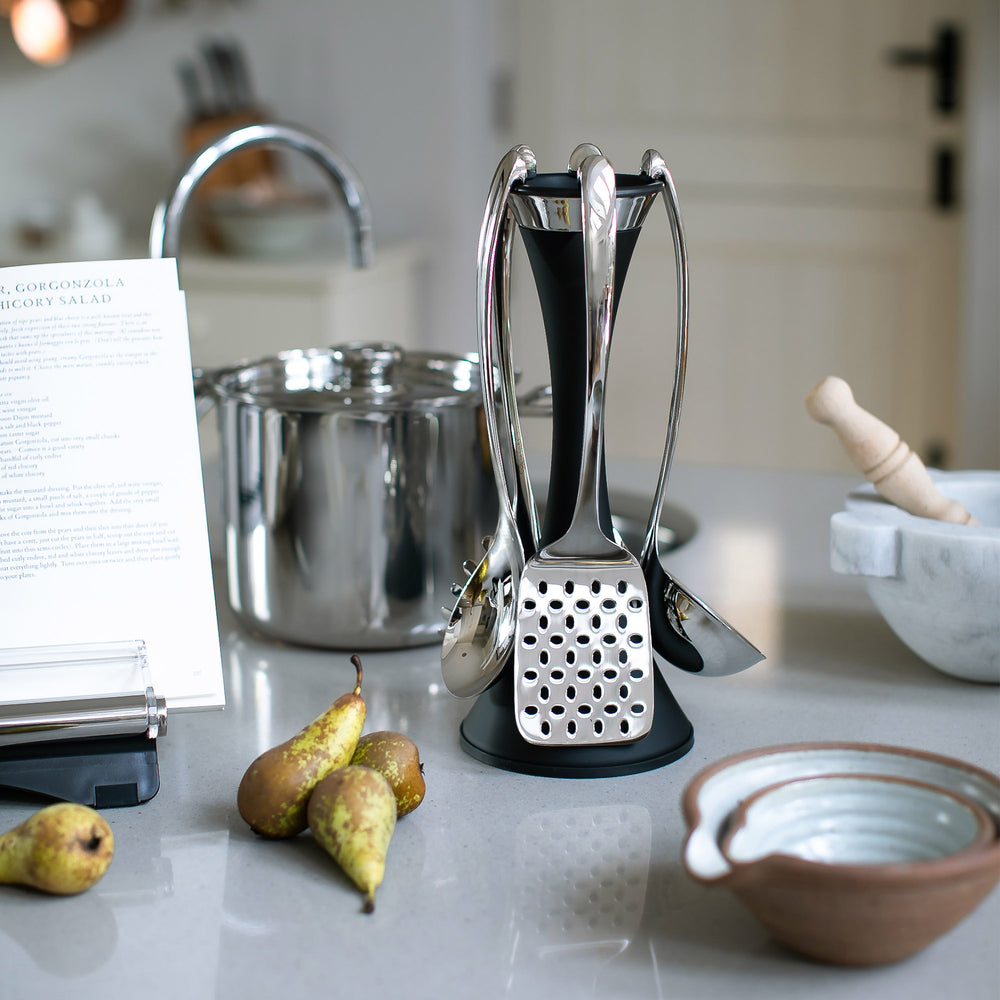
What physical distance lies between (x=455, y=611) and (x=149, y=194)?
9.08ft

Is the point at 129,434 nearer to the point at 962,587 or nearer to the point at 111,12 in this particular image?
the point at 962,587

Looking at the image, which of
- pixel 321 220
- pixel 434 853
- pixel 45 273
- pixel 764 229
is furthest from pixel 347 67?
pixel 434 853

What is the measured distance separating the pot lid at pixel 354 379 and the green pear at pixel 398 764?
0.28m

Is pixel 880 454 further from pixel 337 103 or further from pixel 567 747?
pixel 337 103

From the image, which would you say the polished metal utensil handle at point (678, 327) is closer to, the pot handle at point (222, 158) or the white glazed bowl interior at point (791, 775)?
the white glazed bowl interior at point (791, 775)

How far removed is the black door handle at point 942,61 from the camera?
2805 millimetres

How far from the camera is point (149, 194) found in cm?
318

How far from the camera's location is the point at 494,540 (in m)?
0.71

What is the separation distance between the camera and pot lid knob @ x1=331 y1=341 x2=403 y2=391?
0.93 meters

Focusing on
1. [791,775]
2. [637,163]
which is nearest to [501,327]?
[791,775]

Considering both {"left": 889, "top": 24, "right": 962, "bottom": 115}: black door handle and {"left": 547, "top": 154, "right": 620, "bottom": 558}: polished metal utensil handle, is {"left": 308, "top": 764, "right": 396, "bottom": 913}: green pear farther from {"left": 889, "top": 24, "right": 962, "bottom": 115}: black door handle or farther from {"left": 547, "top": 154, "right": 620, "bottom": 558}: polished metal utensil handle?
{"left": 889, "top": 24, "right": 962, "bottom": 115}: black door handle

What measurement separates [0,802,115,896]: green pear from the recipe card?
132 mm

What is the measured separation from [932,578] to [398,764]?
0.37 metres

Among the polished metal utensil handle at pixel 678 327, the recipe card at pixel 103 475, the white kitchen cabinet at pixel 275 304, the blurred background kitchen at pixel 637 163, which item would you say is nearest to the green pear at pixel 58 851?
the recipe card at pixel 103 475
